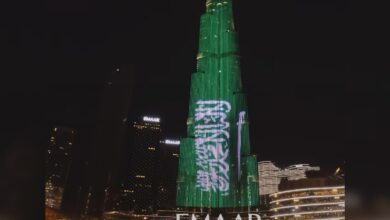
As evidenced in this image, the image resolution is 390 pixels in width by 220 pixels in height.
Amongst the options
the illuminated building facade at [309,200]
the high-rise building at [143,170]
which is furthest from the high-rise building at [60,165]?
the illuminated building facade at [309,200]

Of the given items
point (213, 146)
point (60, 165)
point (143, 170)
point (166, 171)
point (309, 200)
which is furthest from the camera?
point (143, 170)

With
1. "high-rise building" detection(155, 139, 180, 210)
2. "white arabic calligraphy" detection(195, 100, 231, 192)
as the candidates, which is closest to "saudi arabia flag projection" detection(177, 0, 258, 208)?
"white arabic calligraphy" detection(195, 100, 231, 192)

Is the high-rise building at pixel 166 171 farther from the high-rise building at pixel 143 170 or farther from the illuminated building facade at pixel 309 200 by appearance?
the illuminated building facade at pixel 309 200

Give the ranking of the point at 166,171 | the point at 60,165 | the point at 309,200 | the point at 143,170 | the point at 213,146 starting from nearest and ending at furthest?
the point at 60,165
the point at 213,146
the point at 166,171
the point at 309,200
the point at 143,170

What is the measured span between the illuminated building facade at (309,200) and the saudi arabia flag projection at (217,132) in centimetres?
908

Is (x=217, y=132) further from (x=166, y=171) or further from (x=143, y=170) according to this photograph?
(x=143, y=170)

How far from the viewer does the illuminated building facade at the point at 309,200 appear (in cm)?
2716

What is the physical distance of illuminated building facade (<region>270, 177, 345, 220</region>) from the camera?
2716cm

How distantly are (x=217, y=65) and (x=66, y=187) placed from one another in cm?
879

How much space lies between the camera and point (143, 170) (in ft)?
94.4

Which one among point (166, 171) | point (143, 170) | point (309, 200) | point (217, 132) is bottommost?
point (309, 200)

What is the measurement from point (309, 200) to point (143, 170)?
9794mm

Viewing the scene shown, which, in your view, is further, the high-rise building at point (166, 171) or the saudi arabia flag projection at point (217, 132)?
the high-rise building at point (166, 171)

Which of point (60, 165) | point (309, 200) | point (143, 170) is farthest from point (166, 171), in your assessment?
point (60, 165)
